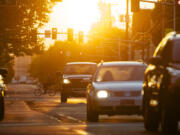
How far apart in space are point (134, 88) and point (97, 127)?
2782mm

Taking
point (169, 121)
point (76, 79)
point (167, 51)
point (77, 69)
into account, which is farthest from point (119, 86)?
point (77, 69)

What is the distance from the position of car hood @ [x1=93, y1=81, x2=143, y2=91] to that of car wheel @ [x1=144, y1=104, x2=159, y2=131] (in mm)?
3728

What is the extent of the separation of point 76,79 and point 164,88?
73.5 feet

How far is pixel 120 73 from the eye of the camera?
65.8ft

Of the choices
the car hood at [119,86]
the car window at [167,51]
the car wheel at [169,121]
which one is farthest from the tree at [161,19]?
the car wheel at [169,121]

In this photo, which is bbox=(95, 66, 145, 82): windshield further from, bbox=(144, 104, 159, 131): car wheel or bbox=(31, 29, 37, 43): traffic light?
bbox=(31, 29, 37, 43): traffic light

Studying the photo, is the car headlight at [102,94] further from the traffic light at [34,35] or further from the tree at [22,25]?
the traffic light at [34,35]

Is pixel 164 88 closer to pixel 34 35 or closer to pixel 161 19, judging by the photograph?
pixel 34 35

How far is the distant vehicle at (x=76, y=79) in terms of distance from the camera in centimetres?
3509

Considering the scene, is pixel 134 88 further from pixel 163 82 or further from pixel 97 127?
pixel 163 82

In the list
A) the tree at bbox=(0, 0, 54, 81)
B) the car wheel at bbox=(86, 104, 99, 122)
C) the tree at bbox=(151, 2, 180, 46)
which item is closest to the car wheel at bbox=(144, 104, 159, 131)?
the car wheel at bbox=(86, 104, 99, 122)

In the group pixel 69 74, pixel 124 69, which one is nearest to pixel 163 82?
pixel 124 69

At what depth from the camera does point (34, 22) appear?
56844 mm

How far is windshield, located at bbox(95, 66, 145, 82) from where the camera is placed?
19.3 m
